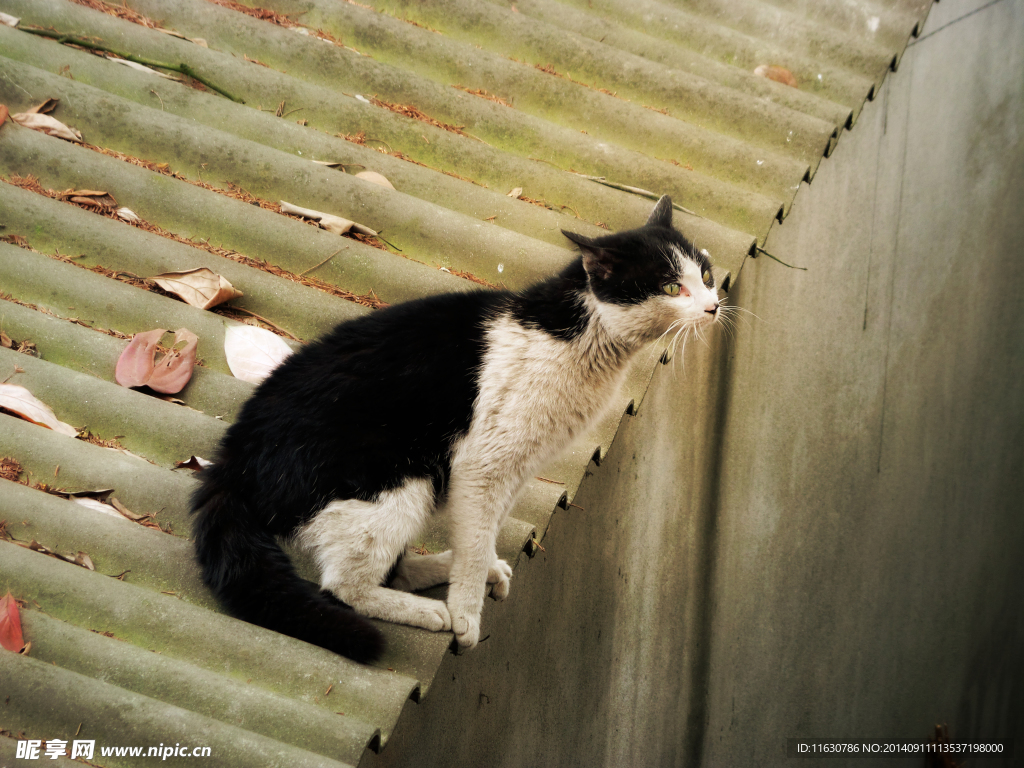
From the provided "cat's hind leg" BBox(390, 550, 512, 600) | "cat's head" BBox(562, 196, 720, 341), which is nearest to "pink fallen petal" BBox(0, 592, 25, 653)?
"cat's hind leg" BBox(390, 550, 512, 600)

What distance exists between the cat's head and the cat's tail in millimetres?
1094

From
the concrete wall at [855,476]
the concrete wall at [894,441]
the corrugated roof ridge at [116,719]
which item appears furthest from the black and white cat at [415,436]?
the concrete wall at [894,441]

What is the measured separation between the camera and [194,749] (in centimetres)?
124

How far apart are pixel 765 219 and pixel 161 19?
2661 mm

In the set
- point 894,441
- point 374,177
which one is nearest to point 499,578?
point 374,177

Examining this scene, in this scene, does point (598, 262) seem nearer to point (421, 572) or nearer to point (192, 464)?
point (421, 572)

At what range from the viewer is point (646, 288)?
1.98 metres

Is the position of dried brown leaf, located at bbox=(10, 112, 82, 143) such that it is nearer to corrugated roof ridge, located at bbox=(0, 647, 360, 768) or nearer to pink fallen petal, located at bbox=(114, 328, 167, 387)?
pink fallen petal, located at bbox=(114, 328, 167, 387)

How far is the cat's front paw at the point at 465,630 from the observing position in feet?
5.44

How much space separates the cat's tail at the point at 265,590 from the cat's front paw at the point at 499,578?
458 mm

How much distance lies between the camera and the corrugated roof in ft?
4.65

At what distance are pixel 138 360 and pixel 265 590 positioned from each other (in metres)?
0.88

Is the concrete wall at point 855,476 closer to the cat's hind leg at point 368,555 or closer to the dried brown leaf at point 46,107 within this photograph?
the cat's hind leg at point 368,555

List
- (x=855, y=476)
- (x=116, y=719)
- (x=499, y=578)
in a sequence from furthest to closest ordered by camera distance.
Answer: (x=855, y=476)
(x=499, y=578)
(x=116, y=719)
